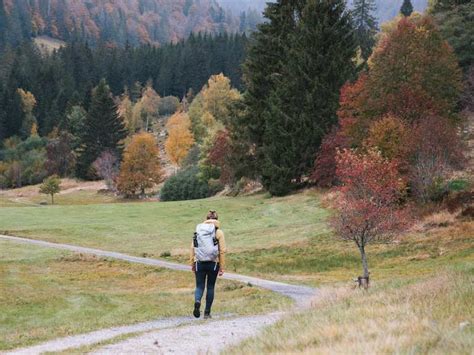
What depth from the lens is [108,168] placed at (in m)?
95.8

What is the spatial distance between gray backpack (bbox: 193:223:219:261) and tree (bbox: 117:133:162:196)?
72.2 m

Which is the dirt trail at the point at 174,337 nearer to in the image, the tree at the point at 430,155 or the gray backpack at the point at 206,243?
the gray backpack at the point at 206,243

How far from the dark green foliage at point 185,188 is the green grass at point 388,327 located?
215 feet

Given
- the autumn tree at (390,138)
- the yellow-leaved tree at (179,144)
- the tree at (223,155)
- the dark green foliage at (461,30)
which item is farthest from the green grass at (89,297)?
the yellow-leaved tree at (179,144)

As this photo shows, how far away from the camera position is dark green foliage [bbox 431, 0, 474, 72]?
198ft

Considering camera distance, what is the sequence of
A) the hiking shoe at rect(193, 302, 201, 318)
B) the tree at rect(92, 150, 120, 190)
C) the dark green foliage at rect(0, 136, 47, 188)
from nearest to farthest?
the hiking shoe at rect(193, 302, 201, 318), the tree at rect(92, 150, 120, 190), the dark green foliage at rect(0, 136, 47, 188)

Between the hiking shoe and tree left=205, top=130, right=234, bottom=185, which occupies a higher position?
tree left=205, top=130, right=234, bottom=185

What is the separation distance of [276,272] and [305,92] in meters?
27.6

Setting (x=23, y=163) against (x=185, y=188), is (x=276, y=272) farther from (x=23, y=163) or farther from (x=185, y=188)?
(x=23, y=163)

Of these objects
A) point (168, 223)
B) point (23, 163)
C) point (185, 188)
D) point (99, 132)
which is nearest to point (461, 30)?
point (168, 223)

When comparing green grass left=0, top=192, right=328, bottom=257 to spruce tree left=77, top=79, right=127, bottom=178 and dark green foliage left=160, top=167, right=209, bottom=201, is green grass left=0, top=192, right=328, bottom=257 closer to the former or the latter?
dark green foliage left=160, top=167, right=209, bottom=201

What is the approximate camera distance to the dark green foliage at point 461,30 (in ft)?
198

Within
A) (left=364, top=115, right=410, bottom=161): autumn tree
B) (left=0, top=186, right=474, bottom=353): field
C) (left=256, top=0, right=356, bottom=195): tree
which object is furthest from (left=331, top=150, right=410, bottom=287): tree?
(left=256, top=0, right=356, bottom=195): tree

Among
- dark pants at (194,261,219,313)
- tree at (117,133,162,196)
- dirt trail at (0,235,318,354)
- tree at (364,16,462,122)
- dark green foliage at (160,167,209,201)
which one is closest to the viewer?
dirt trail at (0,235,318,354)
